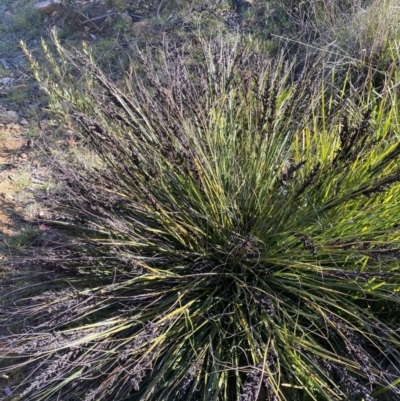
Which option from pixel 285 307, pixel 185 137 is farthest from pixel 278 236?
pixel 185 137

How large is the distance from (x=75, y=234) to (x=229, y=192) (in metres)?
0.95

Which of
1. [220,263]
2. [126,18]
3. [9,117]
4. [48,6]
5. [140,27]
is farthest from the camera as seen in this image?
[48,6]

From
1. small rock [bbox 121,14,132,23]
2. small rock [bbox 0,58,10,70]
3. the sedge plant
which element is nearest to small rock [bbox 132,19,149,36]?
small rock [bbox 121,14,132,23]

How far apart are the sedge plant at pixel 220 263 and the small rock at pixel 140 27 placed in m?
2.64

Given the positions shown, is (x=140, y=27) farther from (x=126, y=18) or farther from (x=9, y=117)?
(x=9, y=117)

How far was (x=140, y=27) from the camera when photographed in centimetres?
506

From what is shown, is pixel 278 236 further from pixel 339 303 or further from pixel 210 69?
pixel 210 69

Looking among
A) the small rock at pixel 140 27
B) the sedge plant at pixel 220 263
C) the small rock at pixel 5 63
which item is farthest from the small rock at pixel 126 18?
the sedge plant at pixel 220 263

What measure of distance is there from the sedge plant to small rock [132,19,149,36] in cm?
264

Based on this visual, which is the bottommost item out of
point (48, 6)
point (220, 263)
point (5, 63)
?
point (220, 263)

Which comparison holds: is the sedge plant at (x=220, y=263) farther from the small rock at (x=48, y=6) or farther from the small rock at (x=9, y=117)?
the small rock at (x=48, y=6)

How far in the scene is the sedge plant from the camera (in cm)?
196

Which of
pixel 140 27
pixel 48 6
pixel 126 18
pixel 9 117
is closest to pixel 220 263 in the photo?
pixel 9 117

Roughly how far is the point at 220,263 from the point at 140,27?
11.5 feet
